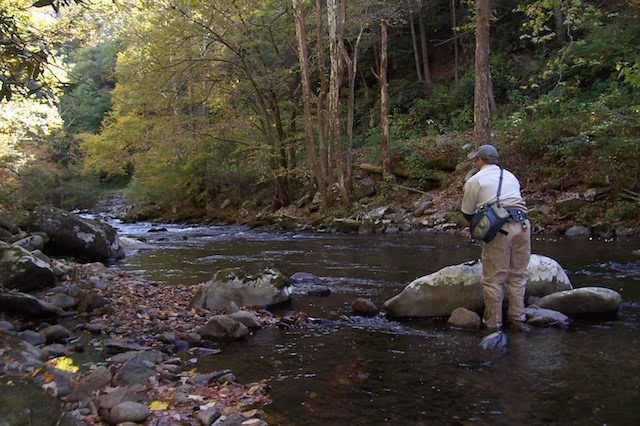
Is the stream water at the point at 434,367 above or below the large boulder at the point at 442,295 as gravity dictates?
below

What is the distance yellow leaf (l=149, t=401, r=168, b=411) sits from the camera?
342 cm

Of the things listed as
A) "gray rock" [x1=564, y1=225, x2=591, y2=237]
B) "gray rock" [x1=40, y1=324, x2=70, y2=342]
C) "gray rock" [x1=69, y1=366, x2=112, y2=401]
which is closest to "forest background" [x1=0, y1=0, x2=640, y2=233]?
"gray rock" [x1=564, y1=225, x2=591, y2=237]

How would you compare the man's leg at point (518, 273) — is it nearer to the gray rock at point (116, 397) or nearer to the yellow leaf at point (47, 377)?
the gray rock at point (116, 397)

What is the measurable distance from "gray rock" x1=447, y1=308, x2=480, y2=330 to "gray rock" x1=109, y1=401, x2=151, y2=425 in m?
3.35

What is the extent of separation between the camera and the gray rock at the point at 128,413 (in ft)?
10.5

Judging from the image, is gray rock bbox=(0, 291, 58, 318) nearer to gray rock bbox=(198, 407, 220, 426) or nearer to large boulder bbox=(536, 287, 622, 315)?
gray rock bbox=(198, 407, 220, 426)

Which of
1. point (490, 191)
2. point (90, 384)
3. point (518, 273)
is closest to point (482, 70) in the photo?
point (490, 191)

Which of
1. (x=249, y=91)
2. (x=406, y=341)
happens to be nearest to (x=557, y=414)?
(x=406, y=341)

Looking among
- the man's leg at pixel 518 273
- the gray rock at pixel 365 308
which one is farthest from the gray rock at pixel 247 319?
the man's leg at pixel 518 273

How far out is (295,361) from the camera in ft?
14.7

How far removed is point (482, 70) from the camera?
11.0 m

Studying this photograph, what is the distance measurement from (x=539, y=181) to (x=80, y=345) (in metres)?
12.7

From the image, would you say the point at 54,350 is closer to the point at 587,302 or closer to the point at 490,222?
the point at 490,222

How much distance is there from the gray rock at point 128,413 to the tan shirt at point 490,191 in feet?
11.9
